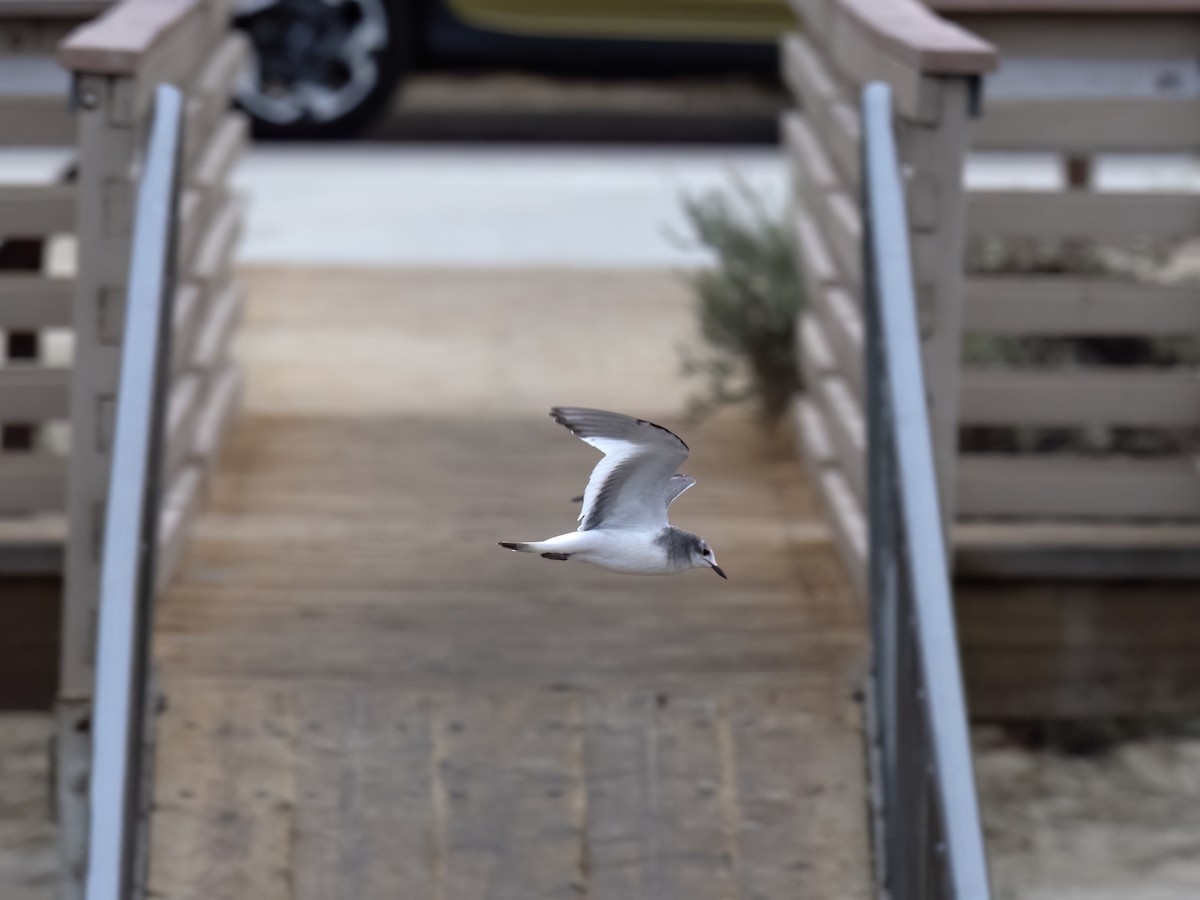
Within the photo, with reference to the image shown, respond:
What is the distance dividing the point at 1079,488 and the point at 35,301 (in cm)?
247

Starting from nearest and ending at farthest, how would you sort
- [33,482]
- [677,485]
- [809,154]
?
[677,485]
[33,482]
[809,154]

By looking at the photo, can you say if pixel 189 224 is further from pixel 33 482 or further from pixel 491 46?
pixel 491 46

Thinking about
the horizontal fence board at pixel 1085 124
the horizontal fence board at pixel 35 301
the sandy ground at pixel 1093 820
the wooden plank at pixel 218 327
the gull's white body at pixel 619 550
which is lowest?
the sandy ground at pixel 1093 820

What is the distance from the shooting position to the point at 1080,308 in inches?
197

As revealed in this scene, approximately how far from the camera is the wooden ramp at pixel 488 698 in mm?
4133

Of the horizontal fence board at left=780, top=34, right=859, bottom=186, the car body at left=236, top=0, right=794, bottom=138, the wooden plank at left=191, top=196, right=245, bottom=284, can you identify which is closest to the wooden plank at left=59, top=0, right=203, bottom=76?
the wooden plank at left=191, top=196, right=245, bottom=284

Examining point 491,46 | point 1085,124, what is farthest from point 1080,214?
point 491,46

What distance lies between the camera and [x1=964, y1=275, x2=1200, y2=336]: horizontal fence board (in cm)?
496

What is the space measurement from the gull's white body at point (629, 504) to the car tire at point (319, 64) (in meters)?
7.62

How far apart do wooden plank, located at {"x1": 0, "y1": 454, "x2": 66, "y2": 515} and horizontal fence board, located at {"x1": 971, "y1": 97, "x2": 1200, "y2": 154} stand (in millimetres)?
2228

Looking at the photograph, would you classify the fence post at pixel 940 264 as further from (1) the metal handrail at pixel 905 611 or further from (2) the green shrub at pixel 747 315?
(2) the green shrub at pixel 747 315

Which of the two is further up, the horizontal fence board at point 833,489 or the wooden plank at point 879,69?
the wooden plank at point 879,69

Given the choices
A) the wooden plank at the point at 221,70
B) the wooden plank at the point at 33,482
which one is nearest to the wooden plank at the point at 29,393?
the wooden plank at the point at 33,482

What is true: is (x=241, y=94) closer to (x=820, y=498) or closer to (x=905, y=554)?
(x=820, y=498)
